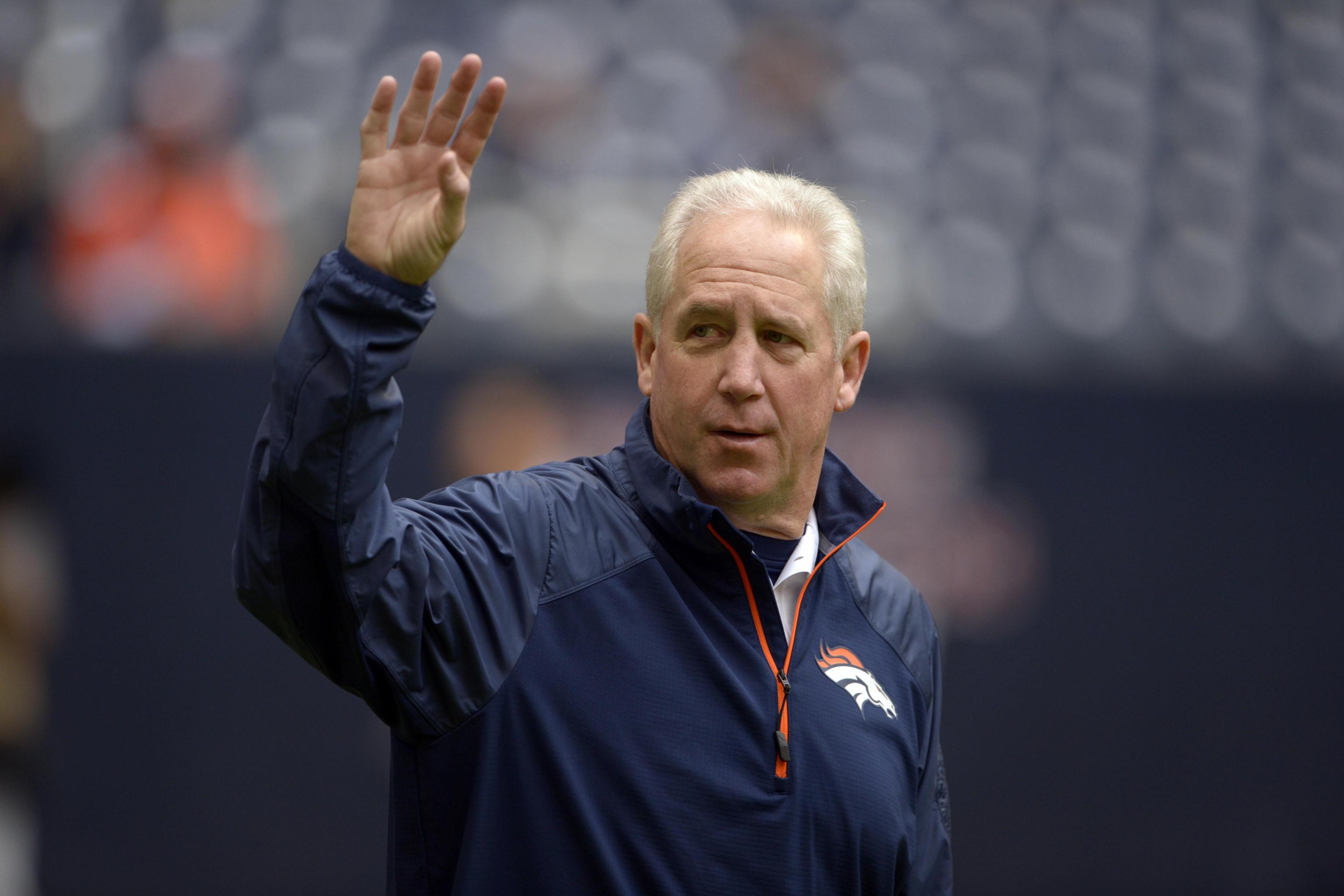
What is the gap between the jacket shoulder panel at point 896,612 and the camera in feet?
5.87

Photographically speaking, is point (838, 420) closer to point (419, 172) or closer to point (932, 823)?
point (932, 823)

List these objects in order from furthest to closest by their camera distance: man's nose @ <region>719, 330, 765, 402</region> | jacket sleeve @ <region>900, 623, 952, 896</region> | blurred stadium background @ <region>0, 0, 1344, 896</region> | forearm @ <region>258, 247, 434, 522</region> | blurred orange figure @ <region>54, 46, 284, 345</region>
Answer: blurred orange figure @ <region>54, 46, 284, 345</region> → blurred stadium background @ <region>0, 0, 1344, 896</region> → jacket sleeve @ <region>900, 623, 952, 896</region> → man's nose @ <region>719, 330, 765, 402</region> → forearm @ <region>258, 247, 434, 522</region>

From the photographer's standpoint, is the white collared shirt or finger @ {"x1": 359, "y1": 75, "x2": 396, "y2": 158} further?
the white collared shirt

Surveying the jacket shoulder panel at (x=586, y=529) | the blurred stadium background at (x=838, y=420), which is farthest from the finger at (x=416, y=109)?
the blurred stadium background at (x=838, y=420)

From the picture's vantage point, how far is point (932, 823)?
1.81 meters

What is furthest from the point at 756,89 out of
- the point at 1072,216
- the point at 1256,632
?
the point at 1256,632

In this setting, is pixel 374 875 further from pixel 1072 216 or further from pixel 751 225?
pixel 1072 216

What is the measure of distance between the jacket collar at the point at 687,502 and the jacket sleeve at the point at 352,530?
0.30 metres

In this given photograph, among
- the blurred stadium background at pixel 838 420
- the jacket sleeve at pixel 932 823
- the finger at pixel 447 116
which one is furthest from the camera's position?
the blurred stadium background at pixel 838 420

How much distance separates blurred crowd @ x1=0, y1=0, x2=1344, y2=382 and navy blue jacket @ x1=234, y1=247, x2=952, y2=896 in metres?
3.20

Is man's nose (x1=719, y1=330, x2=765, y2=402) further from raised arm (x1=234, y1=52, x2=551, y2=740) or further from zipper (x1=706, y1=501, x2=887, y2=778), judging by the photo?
raised arm (x1=234, y1=52, x2=551, y2=740)

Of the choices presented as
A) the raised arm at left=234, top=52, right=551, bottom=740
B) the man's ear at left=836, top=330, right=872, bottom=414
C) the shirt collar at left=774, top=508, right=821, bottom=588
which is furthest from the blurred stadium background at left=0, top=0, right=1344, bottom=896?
the raised arm at left=234, top=52, right=551, bottom=740

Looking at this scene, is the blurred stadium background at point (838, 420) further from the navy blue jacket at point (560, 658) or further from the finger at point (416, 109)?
the finger at point (416, 109)

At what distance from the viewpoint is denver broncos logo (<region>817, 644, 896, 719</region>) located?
164 cm
